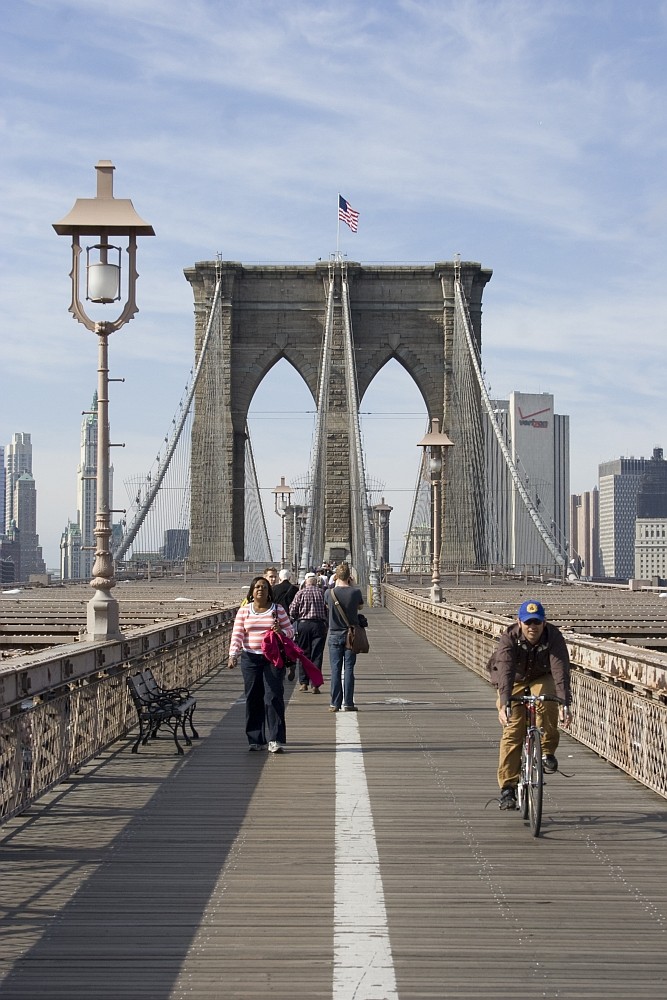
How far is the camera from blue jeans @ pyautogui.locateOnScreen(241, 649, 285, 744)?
1195 cm

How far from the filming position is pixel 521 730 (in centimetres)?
880

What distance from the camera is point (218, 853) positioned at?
7719 millimetres

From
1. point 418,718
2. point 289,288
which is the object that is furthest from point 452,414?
point 418,718

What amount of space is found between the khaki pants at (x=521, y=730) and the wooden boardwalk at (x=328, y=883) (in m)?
0.29

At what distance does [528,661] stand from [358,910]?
2.70 m

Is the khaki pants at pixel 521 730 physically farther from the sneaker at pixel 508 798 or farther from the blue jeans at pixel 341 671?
the blue jeans at pixel 341 671

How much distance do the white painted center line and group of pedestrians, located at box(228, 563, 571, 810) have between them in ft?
3.35

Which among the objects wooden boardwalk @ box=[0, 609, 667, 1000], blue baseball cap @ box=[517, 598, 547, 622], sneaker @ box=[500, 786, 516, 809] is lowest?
wooden boardwalk @ box=[0, 609, 667, 1000]

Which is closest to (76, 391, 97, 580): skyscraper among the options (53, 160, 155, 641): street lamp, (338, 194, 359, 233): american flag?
(53, 160, 155, 641): street lamp

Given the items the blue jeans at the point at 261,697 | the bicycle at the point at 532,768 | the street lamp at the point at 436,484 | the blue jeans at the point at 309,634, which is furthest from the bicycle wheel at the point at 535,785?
the street lamp at the point at 436,484

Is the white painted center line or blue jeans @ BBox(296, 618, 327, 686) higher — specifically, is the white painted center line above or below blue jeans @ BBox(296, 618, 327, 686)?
below

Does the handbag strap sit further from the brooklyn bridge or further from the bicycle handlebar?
the bicycle handlebar

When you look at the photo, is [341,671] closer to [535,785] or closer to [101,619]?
[101,619]

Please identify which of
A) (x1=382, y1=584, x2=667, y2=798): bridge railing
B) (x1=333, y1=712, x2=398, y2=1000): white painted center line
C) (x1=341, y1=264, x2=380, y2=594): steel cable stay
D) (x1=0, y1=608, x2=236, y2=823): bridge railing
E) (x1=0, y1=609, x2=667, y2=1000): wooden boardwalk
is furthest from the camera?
(x1=341, y1=264, x2=380, y2=594): steel cable stay
